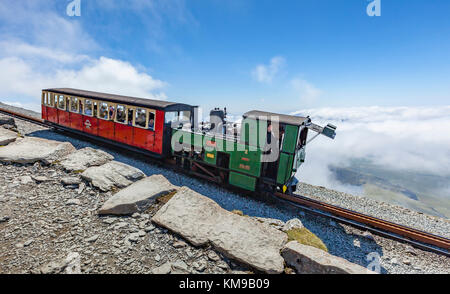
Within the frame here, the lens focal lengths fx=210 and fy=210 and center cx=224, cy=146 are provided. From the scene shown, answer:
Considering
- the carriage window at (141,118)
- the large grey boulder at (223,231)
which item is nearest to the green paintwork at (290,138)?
the large grey boulder at (223,231)

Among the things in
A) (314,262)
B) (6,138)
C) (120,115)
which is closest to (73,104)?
(120,115)

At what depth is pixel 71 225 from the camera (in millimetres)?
5125

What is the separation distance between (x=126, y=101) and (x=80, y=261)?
9067mm

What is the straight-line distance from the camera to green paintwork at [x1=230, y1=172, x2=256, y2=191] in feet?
29.2

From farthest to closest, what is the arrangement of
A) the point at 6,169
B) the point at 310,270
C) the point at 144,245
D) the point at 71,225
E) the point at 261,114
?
the point at 261,114 < the point at 6,169 < the point at 71,225 < the point at 144,245 < the point at 310,270

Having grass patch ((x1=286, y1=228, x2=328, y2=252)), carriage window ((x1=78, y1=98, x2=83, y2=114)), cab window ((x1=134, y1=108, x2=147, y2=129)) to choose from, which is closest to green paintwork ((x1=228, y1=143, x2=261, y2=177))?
grass patch ((x1=286, y1=228, x2=328, y2=252))

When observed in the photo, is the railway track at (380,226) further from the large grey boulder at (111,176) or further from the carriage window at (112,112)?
the carriage window at (112,112)

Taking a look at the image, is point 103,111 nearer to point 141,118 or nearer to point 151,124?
point 141,118

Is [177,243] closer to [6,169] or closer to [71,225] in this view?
[71,225]

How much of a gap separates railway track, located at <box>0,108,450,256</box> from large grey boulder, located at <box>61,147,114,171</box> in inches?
299

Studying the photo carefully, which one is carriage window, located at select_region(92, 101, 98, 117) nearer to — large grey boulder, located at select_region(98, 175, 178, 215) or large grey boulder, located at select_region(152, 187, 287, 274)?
large grey boulder, located at select_region(98, 175, 178, 215)

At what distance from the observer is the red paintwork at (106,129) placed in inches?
480

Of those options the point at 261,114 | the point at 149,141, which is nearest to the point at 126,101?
the point at 149,141

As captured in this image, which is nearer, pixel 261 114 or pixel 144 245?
pixel 144 245
